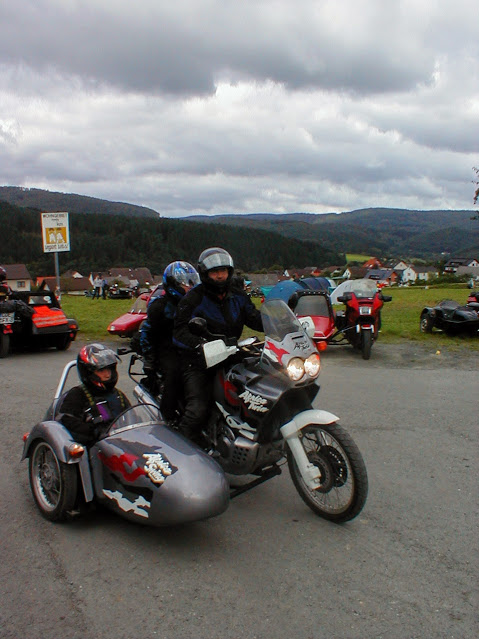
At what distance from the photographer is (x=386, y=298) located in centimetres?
1200

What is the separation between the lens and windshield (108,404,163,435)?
4242 millimetres

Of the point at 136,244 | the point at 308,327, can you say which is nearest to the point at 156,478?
the point at 308,327

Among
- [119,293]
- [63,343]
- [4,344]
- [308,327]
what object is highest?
[308,327]

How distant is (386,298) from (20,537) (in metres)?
9.38

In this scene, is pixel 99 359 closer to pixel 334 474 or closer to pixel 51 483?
pixel 51 483

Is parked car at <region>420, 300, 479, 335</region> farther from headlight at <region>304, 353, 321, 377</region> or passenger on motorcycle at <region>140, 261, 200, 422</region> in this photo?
headlight at <region>304, 353, 321, 377</region>

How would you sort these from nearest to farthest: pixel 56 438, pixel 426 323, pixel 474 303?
pixel 56 438
pixel 474 303
pixel 426 323

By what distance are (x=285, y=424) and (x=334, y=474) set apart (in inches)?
19.5

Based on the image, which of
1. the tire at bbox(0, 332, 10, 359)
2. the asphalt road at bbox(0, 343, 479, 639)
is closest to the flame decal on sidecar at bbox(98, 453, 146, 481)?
the asphalt road at bbox(0, 343, 479, 639)

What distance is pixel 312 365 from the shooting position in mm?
4125

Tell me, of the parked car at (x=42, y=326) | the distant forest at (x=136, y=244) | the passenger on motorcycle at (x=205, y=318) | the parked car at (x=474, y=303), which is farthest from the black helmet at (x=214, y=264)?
the distant forest at (x=136, y=244)

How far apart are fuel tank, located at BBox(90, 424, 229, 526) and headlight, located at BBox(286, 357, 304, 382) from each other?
807 mm

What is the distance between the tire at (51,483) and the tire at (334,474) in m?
1.58

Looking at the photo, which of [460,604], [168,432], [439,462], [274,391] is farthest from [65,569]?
[439,462]
